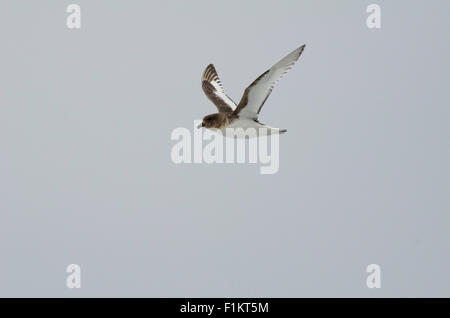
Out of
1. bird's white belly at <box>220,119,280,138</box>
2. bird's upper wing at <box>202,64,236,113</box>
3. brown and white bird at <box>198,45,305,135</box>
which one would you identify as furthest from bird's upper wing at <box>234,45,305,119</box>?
bird's upper wing at <box>202,64,236,113</box>

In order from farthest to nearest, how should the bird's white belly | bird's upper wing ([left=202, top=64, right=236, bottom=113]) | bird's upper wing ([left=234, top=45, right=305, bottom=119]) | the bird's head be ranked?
1. bird's upper wing ([left=202, top=64, right=236, bottom=113])
2. the bird's head
3. the bird's white belly
4. bird's upper wing ([left=234, top=45, right=305, bottom=119])

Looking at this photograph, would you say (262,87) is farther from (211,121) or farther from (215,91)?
(215,91)

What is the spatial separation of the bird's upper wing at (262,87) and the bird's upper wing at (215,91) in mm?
1774

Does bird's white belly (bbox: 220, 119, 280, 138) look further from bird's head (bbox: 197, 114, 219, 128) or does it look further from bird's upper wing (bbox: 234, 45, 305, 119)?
bird's head (bbox: 197, 114, 219, 128)

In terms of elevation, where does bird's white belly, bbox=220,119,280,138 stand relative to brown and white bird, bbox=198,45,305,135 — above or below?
below

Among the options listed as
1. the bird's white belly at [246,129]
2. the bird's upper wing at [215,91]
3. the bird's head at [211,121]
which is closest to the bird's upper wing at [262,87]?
the bird's white belly at [246,129]

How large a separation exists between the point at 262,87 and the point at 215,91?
13.7ft

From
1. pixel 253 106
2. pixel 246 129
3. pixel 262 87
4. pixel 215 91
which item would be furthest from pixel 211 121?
pixel 215 91

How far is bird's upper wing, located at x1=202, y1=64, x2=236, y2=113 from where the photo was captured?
21.6 metres

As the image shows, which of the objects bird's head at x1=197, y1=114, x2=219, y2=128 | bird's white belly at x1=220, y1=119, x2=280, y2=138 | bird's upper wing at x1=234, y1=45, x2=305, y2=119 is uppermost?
bird's upper wing at x1=234, y1=45, x2=305, y2=119

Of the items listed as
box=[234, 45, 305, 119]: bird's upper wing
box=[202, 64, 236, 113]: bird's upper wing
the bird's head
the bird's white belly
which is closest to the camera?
box=[234, 45, 305, 119]: bird's upper wing

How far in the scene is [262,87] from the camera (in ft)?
62.3

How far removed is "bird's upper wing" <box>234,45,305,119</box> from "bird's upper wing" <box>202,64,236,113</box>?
1774mm
